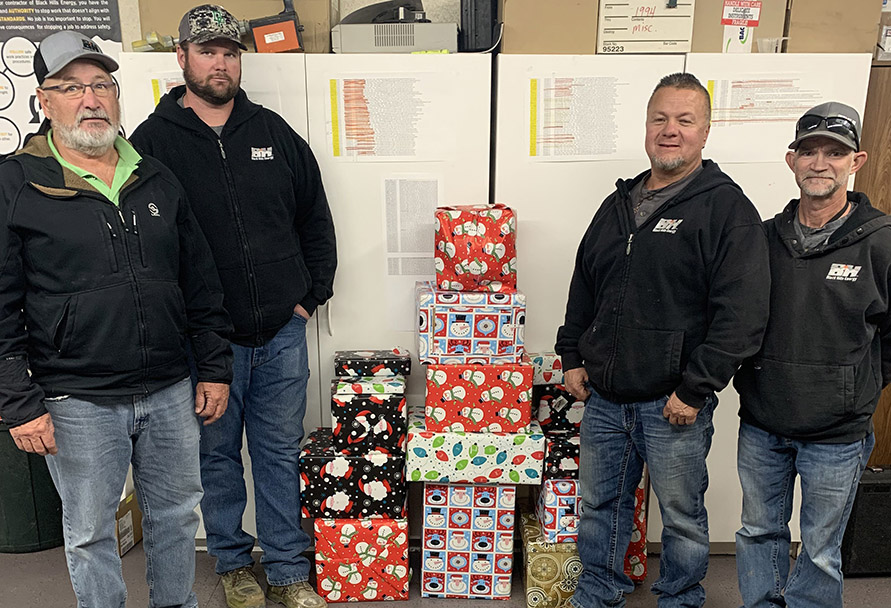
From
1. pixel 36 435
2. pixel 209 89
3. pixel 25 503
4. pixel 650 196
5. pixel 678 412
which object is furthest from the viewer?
pixel 25 503

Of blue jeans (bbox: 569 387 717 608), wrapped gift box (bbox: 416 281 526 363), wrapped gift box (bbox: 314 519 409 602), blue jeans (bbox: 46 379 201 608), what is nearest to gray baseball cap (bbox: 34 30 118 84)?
blue jeans (bbox: 46 379 201 608)

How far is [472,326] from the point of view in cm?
231

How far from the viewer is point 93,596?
1.80 m

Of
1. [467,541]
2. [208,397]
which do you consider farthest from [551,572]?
[208,397]

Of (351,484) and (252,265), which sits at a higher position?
(252,265)

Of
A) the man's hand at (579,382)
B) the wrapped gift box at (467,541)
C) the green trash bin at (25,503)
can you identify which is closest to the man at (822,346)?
the man's hand at (579,382)

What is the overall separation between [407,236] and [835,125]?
1.40 metres

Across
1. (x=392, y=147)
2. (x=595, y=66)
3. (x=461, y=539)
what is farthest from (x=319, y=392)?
(x=595, y=66)

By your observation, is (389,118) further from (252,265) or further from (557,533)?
(557,533)

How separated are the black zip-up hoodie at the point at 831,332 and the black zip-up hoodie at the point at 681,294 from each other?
0.25ft

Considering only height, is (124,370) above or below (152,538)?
above

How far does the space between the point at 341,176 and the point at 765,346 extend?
152 cm

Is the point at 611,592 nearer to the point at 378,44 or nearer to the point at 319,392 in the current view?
the point at 319,392

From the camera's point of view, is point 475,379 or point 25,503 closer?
point 475,379
